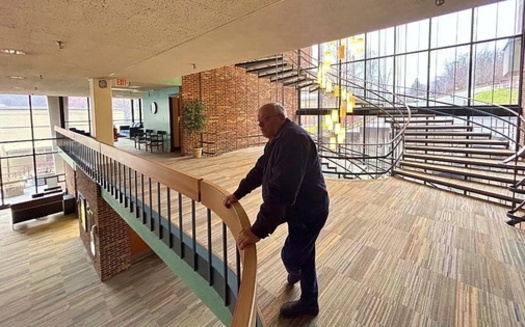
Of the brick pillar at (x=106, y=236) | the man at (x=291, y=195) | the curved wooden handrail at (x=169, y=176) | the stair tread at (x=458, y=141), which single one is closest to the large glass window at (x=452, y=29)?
the stair tread at (x=458, y=141)

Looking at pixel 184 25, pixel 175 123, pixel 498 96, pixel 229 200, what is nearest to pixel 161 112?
pixel 175 123

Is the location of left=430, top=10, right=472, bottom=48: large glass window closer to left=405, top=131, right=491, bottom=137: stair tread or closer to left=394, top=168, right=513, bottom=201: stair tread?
left=405, top=131, right=491, bottom=137: stair tread

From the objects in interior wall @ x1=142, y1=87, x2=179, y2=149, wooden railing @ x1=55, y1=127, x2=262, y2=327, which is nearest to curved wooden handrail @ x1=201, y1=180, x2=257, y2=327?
wooden railing @ x1=55, y1=127, x2=262, y2=327

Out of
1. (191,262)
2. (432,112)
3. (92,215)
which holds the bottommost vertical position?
(92,215)

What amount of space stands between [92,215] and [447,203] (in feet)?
26.5

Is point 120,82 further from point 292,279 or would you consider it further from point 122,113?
point 122,113

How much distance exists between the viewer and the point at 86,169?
276 inches

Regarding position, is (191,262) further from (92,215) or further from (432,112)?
(432,112)

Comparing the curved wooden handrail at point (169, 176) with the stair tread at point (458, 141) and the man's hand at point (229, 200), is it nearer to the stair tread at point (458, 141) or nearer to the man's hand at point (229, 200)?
the man's hand at point (229, 200)

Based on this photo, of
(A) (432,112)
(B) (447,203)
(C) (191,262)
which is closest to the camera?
→ (C) (191,262)

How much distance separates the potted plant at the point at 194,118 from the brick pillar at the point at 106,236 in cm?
277

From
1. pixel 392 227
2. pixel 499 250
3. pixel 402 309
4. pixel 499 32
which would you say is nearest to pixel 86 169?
pixel 392 227

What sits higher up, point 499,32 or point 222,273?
point 499,32

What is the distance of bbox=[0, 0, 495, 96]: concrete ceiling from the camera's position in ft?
8.11
